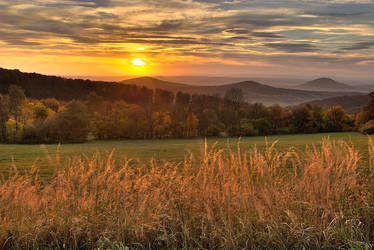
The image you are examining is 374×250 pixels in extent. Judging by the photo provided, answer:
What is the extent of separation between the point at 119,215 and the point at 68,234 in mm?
920

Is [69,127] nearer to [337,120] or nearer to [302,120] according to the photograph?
[302,120]

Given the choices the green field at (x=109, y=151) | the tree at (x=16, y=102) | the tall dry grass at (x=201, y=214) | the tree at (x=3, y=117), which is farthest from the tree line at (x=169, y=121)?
the tall dry grass at (x=201, y=214)

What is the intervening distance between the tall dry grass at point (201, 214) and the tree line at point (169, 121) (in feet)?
170

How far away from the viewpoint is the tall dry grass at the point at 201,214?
532 cm

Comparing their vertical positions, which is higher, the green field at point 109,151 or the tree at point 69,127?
the tree at point 69,127

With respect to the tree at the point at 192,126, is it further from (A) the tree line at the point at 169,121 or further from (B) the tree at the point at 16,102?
(B) the tree at the point at 16,102

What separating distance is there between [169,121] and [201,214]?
57.3 metres

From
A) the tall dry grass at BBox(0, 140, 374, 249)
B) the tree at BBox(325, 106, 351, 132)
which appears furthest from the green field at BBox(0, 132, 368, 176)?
the tree at BBox(325, 106, 351, 132)

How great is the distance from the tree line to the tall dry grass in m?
51.7

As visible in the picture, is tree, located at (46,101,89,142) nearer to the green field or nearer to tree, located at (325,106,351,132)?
the green field

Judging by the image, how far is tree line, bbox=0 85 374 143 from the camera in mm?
56562

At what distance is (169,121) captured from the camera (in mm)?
63000

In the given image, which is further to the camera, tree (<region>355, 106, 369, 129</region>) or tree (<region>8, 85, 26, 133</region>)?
tree (<region>8, 85, 26, 133</region>)

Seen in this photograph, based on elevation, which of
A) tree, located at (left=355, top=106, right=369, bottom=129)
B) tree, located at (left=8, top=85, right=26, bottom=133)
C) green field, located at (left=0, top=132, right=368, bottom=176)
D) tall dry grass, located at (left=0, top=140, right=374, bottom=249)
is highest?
tree, located at (left=8, top=85, right=26, bottom=133)
